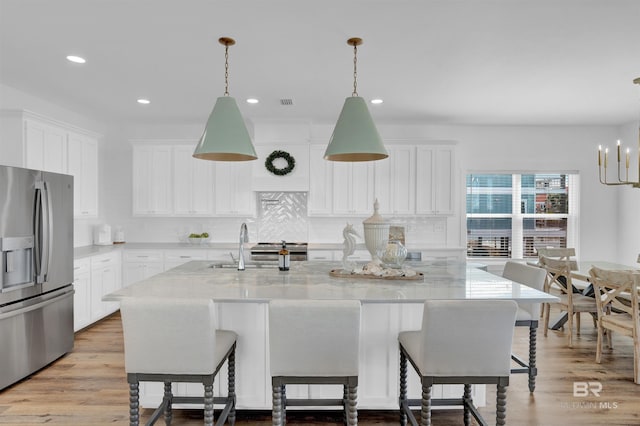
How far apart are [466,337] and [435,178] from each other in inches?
160

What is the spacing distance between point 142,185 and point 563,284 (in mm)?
5648

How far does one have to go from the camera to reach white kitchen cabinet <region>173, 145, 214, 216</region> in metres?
5.77

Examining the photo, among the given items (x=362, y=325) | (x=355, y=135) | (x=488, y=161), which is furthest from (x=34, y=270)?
(x=488, y=161)

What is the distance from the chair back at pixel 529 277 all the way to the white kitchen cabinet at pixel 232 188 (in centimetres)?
368

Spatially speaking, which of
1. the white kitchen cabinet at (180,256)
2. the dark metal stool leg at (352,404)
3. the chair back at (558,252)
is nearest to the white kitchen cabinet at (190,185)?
the white kitchen cabinet at (180,256)

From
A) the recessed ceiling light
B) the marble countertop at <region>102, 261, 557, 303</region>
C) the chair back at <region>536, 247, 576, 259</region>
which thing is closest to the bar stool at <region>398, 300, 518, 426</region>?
the marble countertop at <region>102, 261, 557, 303</region>

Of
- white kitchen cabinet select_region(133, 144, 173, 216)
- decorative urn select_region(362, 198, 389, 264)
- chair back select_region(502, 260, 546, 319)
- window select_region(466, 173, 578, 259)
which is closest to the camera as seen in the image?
decorative urn select_region(362, 198, 389, 264)

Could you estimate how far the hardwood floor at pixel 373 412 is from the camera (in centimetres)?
266

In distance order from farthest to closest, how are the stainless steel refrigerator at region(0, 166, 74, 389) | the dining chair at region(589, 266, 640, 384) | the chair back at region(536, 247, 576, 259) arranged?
the chair back at region(536, 247, 576, 259) → the dining chair at region(589, 266, 640, 384) → the stainless steel refrigerator at region(0, 166, 74, 389)

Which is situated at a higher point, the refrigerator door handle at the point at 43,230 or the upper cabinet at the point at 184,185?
the upper cabinet at the point at 184,185

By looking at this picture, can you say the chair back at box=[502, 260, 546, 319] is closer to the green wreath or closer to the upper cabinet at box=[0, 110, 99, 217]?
the green wreath

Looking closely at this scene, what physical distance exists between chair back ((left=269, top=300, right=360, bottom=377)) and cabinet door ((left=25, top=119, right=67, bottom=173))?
3.80m

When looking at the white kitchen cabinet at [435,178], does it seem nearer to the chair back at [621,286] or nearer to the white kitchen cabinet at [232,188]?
the chair back at [621,286]

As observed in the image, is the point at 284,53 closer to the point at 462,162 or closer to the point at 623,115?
the point at 462,162
